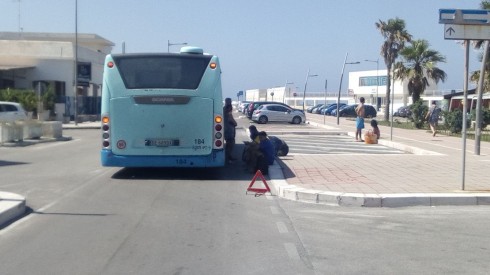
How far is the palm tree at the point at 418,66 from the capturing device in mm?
52875

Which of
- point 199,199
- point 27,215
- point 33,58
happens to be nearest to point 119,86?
point 199,199

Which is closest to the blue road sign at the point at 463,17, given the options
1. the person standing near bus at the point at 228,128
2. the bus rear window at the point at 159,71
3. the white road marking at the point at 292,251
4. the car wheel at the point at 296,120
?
the bus rear window at the point at 159,71

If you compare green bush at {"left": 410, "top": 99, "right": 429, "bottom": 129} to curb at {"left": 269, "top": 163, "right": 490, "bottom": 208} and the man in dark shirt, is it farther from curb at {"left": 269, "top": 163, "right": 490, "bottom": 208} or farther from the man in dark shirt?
curb at {"left": 269, "top": 163, "right": 490, "bottom": 208}

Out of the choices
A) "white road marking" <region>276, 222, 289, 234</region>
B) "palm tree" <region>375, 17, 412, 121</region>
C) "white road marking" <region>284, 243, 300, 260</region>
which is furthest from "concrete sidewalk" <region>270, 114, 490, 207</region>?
"palm tree" <region>375, 17, 412, 121</region>

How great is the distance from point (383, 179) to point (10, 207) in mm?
8181

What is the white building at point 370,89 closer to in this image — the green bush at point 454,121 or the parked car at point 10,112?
the green bush at point 454,121

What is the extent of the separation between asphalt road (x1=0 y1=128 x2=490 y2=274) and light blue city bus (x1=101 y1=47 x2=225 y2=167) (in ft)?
2.40

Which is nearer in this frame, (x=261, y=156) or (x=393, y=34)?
(x=261, y=156)

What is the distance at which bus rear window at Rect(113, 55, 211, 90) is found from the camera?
1491 centimetres

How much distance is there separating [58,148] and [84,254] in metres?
18.3

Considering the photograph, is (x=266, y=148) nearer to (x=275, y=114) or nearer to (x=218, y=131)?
(x=218, y=131)

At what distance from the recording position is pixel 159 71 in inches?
589

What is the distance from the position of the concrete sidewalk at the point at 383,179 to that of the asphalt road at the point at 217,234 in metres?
0.39

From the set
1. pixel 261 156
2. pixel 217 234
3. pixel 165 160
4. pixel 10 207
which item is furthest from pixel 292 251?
pixel 261 156
